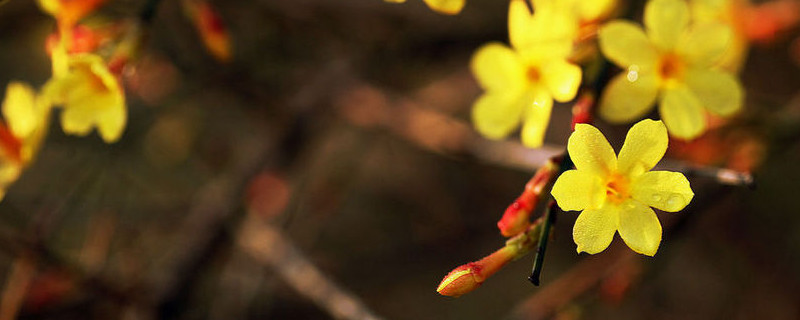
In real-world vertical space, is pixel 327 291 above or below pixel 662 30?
below

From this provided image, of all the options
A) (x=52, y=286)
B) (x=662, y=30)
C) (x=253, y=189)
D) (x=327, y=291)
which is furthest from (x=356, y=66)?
(x=662, y=30)

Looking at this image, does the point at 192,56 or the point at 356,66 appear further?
the point at 192,56

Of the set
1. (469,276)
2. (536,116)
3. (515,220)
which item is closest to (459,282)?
(469,276)

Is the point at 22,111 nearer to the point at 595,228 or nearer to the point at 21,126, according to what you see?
the point at 21,126

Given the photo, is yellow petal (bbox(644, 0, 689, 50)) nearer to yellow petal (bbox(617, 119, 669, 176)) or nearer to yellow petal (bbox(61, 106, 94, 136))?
yellow petal (bbox(617, 119, 669, 176))

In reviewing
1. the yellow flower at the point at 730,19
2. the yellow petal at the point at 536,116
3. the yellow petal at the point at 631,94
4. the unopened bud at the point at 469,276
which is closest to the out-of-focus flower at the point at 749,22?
the yellow flower at the point at 730,19

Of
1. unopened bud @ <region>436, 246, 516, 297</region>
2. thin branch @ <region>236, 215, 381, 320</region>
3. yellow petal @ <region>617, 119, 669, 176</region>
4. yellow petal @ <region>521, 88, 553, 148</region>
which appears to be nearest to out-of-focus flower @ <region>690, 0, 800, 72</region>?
yellow petal @ <region>521, 88, 553, 148</region>

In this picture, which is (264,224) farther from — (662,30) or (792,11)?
(792,11)
